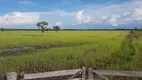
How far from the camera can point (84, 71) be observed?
23.1 feet

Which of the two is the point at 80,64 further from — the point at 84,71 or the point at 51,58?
the point at 84,71

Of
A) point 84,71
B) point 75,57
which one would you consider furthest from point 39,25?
point 84,71

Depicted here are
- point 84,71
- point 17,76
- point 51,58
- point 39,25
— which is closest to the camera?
point 17,76

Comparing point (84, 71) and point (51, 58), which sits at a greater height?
point (84, 71)

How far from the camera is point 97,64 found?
67.6 feet

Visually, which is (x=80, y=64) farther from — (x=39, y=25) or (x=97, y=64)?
(x=39, y=25)

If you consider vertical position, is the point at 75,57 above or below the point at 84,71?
below

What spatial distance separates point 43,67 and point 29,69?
1198mm

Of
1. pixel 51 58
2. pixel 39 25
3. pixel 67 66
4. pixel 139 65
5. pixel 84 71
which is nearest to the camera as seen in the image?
pixel 84 71

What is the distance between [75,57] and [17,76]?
17.0 metres

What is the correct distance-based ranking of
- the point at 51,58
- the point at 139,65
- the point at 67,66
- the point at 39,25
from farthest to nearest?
1. the point at 39,25
2. the point at 51,58
3. the point at 67,66
4. the point at 139,65

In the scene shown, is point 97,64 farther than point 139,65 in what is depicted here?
Yes

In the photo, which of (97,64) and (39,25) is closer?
(97,64)

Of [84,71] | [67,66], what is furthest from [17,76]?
[67,66]
